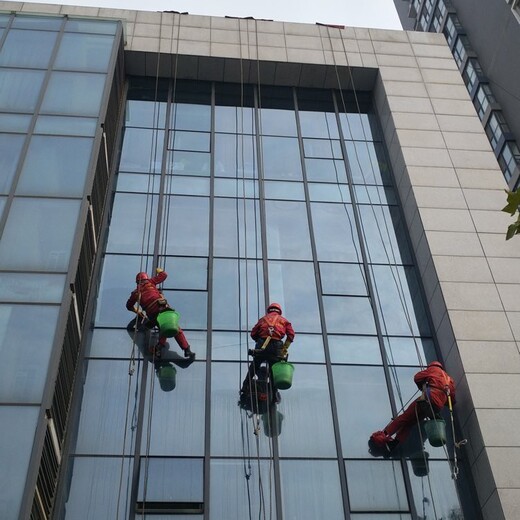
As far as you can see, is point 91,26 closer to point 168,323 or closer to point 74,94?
point 74,94

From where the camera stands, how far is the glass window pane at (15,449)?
11.7 m

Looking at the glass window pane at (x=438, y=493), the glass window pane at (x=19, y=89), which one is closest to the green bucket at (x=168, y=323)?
the glass window pane at (x=438, y=493)

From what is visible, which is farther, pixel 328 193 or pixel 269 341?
pixel 328 193

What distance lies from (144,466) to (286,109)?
13.5m

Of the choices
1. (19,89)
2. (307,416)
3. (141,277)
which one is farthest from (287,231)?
(19,89)

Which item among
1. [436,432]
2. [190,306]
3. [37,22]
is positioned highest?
[37,22]

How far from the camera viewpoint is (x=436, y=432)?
14852mm

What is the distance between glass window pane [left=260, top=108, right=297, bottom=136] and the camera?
23469 millimetres

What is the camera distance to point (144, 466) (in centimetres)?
1455

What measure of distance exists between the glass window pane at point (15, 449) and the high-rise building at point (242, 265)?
30mm

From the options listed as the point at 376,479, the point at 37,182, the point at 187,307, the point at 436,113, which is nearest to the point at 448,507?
the point at 376,479

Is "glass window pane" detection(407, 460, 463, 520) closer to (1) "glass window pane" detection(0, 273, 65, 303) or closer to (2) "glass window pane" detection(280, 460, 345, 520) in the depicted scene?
(2) "glass window pane" detection(280, 460, 345, 520)

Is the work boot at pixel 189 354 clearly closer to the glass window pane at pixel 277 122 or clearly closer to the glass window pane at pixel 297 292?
the glass window pane at pixel 297 292

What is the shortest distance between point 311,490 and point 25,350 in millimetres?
5767
